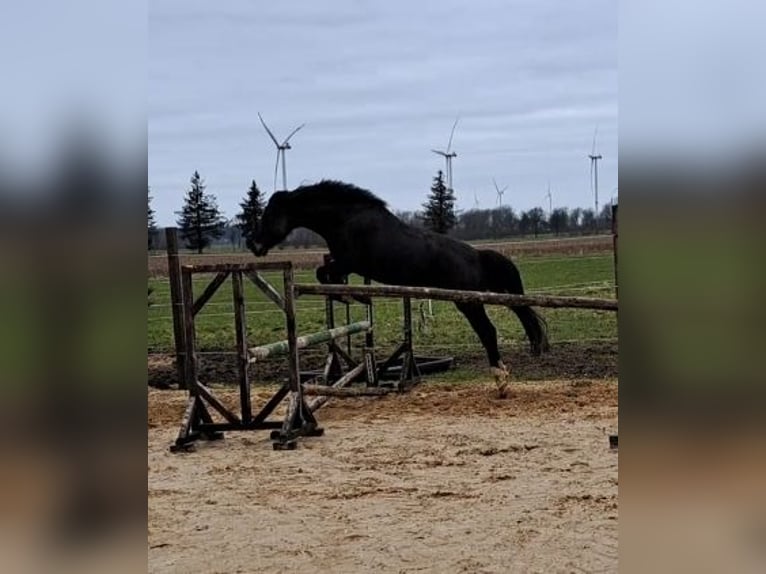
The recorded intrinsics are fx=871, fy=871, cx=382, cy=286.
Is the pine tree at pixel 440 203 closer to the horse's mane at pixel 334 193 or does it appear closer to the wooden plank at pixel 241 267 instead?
the horse's mane at pixel 334 193

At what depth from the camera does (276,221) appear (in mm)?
8398

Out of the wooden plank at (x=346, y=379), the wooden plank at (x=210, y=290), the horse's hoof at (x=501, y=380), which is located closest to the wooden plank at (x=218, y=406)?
the wooden plank at (x=210, y=290)

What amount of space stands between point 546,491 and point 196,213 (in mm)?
22817

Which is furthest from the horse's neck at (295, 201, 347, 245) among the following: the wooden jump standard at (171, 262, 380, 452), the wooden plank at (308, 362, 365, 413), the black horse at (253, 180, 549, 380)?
the wooden jump standard at (171, 262, 380, 452)

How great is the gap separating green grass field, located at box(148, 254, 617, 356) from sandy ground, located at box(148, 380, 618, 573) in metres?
4.23

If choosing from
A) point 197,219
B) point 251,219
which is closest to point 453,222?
point 197,219

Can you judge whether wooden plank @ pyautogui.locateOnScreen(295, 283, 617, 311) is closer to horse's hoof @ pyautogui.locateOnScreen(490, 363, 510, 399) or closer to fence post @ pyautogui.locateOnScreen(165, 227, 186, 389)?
fence post @ pyautogui.locateOnScreen(165, 227, 186, 389)

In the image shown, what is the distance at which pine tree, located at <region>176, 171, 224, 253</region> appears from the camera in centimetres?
2581

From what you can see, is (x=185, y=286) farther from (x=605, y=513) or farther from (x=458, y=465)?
(x=605, y=513)

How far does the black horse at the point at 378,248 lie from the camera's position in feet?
27.3

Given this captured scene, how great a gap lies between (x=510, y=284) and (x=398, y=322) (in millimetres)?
5581
